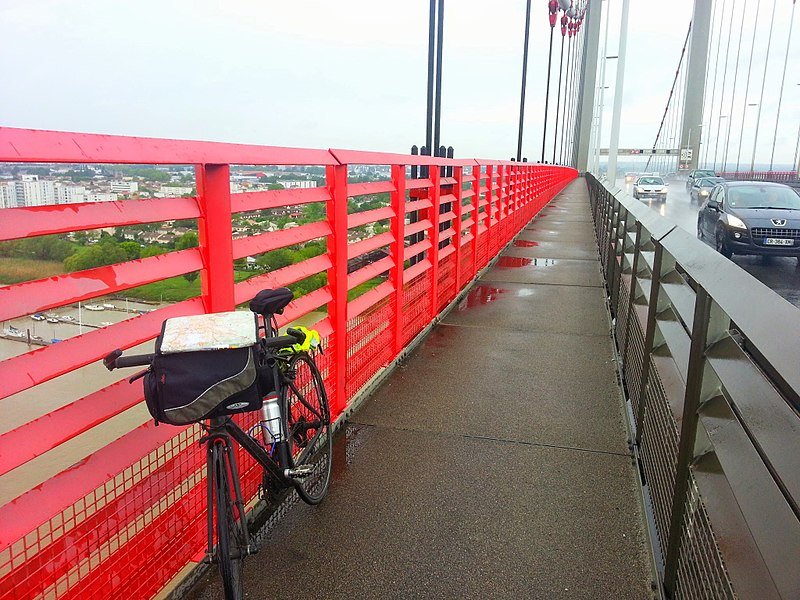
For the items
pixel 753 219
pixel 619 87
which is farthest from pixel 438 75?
pixel 619 87

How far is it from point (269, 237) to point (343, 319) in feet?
3.49

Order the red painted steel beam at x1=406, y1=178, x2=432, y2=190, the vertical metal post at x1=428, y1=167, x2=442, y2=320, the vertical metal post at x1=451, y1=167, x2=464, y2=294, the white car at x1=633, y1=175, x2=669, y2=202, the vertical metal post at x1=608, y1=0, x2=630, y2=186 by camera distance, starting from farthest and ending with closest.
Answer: the white car at x1=633, y1=175, x2=669, y2=202, the vertical metal post at x1=608, y1=0, x2=630, y2=186, the vertical metal post at x1=451, y1=167, x2=464, y2=294, the vertical metal post at x1=428, y1=167, x2=442, y2=320, the red painted steel beam at x1=406, y1=178, x2=432, y2=190

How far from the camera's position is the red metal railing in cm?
181

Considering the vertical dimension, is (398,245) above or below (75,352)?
below

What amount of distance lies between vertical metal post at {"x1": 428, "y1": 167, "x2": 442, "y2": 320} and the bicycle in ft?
10.4

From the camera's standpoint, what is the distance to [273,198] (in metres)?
3.03

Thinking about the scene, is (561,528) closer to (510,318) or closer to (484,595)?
(484,595)

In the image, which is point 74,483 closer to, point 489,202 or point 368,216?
point 368,216

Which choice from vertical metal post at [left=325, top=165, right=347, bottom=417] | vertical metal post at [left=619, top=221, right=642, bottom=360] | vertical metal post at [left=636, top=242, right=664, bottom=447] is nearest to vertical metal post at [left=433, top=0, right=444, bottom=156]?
vertical metal post at [left=619, top=221, right=642, bottom=360]

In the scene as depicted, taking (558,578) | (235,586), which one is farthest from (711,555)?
(235,586)

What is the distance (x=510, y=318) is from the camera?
280 inches

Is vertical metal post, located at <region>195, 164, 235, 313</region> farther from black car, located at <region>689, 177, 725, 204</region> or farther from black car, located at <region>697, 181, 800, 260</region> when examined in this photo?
black car, located at <region>689, 177, 725, 204</region>

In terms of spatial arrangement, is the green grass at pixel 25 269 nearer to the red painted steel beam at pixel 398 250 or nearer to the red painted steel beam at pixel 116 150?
the red painted steel beam at pixel 116 150

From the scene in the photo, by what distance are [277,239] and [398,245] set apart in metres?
2.10
